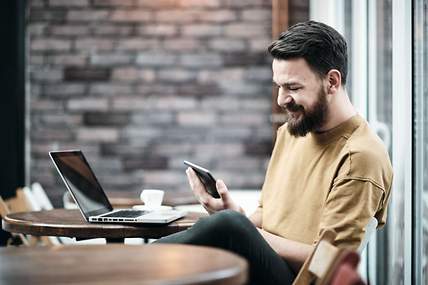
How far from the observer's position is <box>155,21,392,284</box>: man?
2.54 metres

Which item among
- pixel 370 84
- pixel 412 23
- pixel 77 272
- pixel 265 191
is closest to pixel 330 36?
pixel 265 191

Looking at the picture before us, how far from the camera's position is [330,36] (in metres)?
2.87

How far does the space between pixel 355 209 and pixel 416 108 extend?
117cm

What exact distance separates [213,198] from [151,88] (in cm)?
371

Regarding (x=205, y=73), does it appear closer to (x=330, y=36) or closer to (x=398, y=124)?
(x=398, y=124)

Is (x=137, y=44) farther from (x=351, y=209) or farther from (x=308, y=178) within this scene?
(x=351, y=209)

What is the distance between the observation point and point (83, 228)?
2859mm

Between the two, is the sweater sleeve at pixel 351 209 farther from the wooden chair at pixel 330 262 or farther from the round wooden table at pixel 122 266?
the round wooden table at pixel 122 266

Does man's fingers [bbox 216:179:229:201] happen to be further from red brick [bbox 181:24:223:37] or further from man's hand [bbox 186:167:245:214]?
red brick [bbox 181:24:223:37]

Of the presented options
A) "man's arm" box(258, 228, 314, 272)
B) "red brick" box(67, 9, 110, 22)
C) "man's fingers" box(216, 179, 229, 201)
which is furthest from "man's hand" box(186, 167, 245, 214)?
"red brick" box(67, 9, 110, 22)

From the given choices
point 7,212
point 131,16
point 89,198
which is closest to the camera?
point 89,198

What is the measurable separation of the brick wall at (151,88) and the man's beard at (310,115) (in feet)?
12.0

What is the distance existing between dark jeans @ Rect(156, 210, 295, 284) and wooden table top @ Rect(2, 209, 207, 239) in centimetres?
31

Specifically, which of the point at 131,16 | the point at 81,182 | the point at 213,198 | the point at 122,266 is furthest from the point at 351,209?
the point at 131,16
